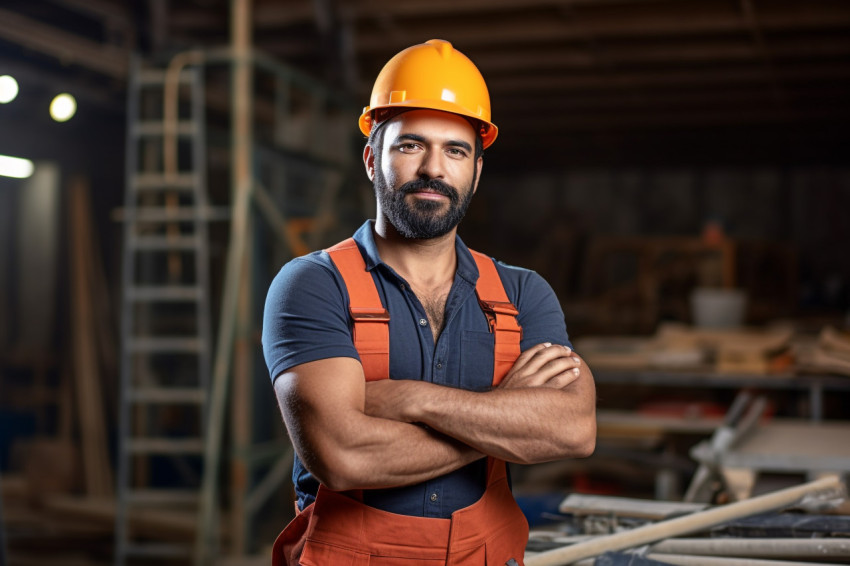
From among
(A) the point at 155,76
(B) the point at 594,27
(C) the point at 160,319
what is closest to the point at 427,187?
(A) the point at 155,76

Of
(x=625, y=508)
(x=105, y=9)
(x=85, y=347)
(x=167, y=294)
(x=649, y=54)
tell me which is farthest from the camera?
(x=85, y=347)

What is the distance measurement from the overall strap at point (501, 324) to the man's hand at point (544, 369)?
0.10 feet

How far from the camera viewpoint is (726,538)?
2.91 m

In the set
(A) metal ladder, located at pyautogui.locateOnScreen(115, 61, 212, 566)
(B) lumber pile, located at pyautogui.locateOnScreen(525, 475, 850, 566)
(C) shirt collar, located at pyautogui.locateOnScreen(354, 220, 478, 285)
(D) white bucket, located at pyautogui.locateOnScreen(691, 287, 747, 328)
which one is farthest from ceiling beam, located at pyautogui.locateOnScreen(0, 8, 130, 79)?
(D) white bucket, located at pyautogui.locateOnScreen(691, 287, 747, 328)

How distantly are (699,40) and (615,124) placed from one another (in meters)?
2.81

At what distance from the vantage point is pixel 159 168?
850cm

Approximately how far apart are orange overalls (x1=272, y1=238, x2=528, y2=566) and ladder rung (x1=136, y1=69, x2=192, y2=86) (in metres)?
5.31

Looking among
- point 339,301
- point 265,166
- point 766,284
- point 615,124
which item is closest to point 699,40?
point 615,124

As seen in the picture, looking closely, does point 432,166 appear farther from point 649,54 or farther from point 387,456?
point 649,54

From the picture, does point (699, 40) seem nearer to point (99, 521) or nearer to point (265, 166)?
point (265, 166)

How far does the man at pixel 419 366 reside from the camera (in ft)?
7.61

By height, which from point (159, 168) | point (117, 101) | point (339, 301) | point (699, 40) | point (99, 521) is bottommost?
point (99, 521)

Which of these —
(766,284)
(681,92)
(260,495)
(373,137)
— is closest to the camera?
(373,137)

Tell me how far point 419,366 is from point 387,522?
1.36 ft
